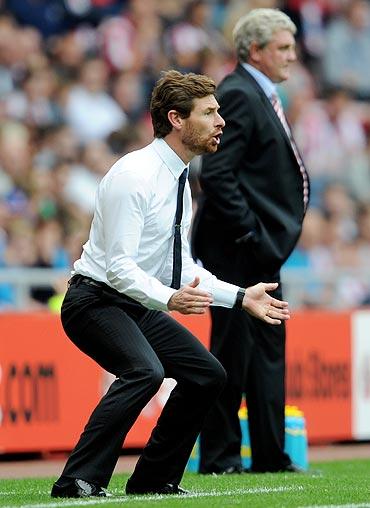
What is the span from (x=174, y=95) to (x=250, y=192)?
1.74m

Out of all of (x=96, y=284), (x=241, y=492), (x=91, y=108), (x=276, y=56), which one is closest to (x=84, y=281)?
(x=96, y=284)

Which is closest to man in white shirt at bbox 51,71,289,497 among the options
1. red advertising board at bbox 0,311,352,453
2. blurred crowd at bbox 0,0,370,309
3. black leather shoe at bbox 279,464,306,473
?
black leather shoe at bbox 279,464,306,473

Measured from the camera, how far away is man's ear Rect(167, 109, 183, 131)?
666cm

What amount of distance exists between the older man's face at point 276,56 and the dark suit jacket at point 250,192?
0.54 feet

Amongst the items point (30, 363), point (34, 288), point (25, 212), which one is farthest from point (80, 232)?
point (30, 363)

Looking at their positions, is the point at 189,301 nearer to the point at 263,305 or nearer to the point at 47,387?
the point at 263,305

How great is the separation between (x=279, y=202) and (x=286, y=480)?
1.67 m

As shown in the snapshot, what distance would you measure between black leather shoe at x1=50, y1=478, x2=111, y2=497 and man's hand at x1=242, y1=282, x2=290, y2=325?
106 centimetres

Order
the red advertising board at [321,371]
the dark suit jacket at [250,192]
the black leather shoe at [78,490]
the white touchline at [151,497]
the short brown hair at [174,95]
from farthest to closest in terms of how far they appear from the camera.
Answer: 1. the red advertising board at [321,371]
2. the dark suit jacket at [250,192]
3. the short brown hair at [174,95]
4. the black leather shoe at [78,490]
5. the white touchline at [151,497]

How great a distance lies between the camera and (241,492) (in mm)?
6824

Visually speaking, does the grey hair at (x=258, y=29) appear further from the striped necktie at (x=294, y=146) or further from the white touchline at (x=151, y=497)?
the white touchline at (x=151, y=497)

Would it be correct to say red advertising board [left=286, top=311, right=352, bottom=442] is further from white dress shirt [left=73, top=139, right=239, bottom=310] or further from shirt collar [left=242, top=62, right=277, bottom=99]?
white dress shirt [left=73, top=139, right=239, bottom=310]

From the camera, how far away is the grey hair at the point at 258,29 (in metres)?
8.41

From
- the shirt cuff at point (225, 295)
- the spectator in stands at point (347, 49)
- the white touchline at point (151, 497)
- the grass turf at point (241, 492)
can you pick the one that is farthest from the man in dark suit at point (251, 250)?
the spectator in stands at point (347, 49)
